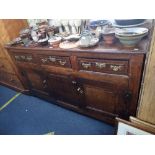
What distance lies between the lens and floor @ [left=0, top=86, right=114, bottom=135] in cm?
163

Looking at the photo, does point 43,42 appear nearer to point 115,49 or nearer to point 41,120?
point 115,49

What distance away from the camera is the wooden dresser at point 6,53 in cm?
191

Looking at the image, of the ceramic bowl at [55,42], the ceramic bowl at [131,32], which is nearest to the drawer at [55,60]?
the ceramic bowl at [55,42]

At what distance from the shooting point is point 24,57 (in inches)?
68.6

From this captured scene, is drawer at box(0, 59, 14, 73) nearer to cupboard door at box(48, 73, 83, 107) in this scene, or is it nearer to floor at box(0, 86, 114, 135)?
floor at box(0, 86, 114, 135)

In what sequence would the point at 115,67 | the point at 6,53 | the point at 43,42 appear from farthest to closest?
the point at 6,53
the point at 43,42
the point at 115,67

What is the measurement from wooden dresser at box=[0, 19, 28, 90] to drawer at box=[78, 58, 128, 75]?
115cm

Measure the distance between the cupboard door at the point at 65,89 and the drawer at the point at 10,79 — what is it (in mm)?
731

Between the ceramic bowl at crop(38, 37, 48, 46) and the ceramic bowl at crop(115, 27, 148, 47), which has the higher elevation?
the ceramic bowl at crop(115, 27, 148, 47)

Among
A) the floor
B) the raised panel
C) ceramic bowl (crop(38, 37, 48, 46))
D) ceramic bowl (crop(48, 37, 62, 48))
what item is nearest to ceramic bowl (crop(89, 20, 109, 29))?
ceramic bowl (crop(48, 37, 62, 48))

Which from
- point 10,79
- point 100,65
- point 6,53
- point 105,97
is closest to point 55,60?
point 100,65

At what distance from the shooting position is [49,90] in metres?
1.86

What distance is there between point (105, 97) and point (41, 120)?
2.85ft
